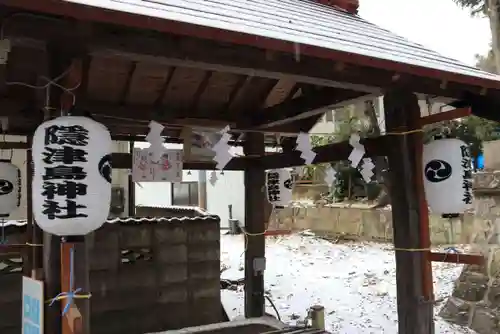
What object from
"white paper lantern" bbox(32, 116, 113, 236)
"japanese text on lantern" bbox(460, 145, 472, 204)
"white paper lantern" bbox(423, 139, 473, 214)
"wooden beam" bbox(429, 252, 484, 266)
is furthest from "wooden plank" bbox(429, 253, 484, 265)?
"white paper lantern" bbox(32, 116, 113, 236)

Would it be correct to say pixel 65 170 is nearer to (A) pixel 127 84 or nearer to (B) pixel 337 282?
(A) pixel 127 84

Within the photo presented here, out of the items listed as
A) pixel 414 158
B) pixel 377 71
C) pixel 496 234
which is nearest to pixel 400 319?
pixel 414 158

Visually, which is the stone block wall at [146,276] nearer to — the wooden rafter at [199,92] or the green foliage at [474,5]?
the wooden rafter at [199,92]

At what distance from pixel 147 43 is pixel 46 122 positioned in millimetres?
886

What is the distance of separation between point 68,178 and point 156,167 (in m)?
3.14

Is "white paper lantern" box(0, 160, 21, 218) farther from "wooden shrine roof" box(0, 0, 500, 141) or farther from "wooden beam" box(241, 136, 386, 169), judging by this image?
"wooden beam" box(241, 136, 386, 169)

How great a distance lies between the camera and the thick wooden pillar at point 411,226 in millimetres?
4379

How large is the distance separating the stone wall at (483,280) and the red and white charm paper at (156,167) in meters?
5.38

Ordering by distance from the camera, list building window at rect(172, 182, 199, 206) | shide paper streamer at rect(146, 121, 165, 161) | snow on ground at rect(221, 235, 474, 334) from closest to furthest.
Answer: shide paper streamer at rect(146, 121, 165, 161), snow on ground at rect(221, 235, 474, 334), building window at rect(172, 182, 199, 206)

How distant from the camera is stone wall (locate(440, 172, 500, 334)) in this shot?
7.41 m

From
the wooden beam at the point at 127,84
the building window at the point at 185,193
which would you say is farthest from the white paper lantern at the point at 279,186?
the building window at the point at 185,193

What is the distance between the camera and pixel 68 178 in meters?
2.99

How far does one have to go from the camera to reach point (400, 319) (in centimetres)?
448

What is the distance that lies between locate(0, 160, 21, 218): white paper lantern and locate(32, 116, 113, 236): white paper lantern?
9.38 ft
